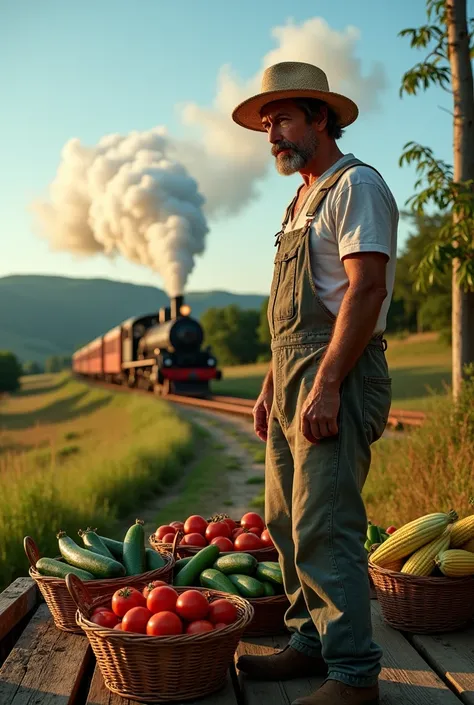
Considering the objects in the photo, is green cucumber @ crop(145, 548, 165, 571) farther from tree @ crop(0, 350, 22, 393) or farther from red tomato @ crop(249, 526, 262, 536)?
tree @ crop(0, 350, 22, 393)

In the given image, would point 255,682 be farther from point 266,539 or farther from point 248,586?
point 266,539

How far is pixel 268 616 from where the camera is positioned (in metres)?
3.42

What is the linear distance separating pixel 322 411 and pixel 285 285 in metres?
0.56

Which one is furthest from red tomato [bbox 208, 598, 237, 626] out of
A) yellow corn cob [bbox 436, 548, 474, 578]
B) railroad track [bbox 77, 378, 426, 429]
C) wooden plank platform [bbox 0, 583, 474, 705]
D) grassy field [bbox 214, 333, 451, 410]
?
grassy field [bbox 214, 333, 451, 410]

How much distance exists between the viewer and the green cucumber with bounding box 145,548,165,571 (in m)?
3.52

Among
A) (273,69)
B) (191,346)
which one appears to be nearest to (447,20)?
(273,69)

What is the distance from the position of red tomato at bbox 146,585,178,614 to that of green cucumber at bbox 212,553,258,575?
2.00 feet

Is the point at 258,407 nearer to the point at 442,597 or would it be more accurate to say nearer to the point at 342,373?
the point at 342,373

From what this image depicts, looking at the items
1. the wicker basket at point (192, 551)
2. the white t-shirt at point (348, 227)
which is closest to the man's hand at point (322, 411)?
the white t-shirt at point (348, 227)

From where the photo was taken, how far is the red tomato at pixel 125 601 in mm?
2963

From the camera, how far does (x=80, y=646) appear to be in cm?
329

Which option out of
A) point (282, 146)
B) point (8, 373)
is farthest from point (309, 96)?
point (8, 373)

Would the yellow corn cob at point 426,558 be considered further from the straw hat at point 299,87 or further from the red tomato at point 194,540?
the straw hat at point 299,87

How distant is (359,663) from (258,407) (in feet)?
4.02
